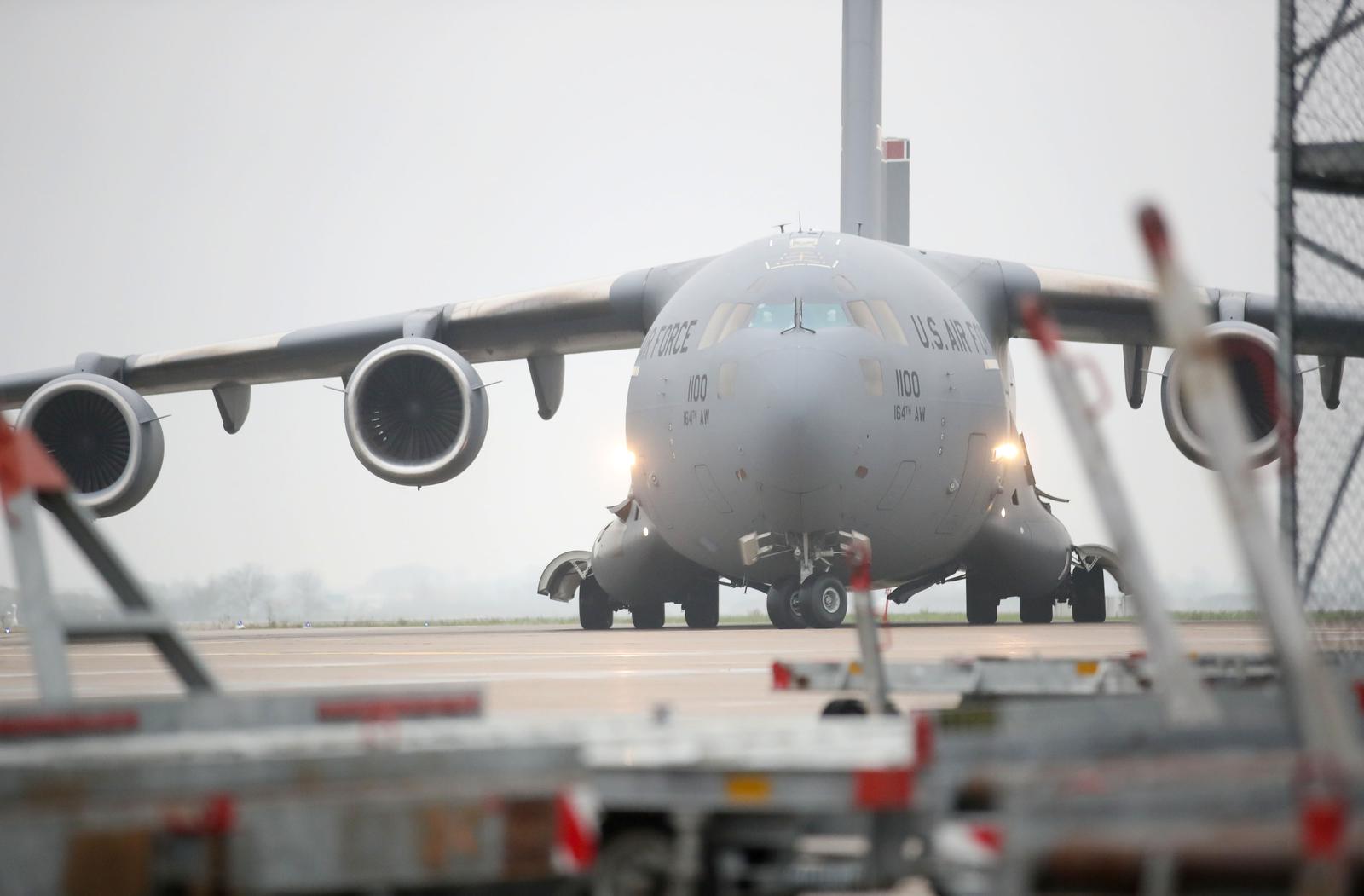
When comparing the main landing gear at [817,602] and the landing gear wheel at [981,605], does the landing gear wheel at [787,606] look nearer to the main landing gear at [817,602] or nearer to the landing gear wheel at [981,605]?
the main landing gear at [817,602]

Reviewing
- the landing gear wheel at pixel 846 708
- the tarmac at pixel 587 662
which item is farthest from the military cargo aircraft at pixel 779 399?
the landing gear wheel at pixel 846 708

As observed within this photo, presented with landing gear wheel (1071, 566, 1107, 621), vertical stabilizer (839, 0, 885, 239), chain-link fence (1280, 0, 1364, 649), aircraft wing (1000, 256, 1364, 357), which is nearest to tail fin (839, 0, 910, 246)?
vertical stabilizer (839, 0, 885, 239)

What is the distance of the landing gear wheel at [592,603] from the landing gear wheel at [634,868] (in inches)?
742

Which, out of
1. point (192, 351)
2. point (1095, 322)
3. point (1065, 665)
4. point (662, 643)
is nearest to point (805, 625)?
point (662, 643)

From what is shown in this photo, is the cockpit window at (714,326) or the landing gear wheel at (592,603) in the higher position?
the cockpit window at (714,326)

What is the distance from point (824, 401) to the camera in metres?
15.5

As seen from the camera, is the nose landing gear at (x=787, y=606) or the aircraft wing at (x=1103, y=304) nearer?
the nose landing gear at (x=787, y=606)

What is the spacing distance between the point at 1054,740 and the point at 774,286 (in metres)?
13.2

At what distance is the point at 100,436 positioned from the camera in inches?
770

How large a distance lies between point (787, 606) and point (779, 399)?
2.19 meters

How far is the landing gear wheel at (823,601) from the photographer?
1642 cm

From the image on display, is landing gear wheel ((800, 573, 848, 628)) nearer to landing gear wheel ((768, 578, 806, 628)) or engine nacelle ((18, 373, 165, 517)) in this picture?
landing gear wheel ((768, 578, 806, 628))

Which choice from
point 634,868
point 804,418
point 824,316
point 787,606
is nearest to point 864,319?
point 824,316

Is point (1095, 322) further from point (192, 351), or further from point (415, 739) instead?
point (415, 739)
